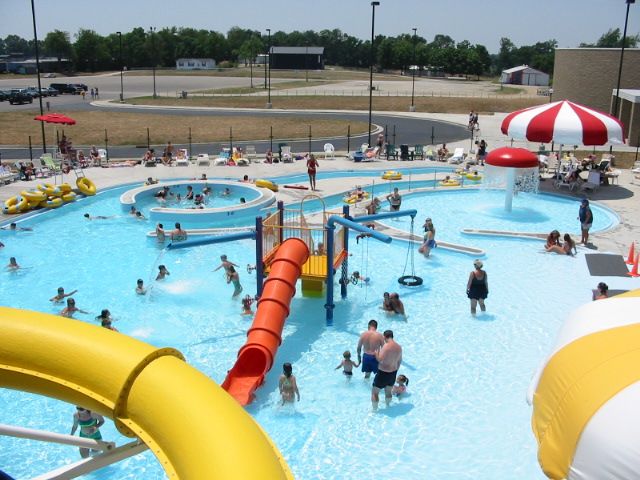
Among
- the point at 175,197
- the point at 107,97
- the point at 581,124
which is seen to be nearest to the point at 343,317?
the point at 175,197

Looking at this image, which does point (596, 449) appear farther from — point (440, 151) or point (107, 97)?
point (107, 97)

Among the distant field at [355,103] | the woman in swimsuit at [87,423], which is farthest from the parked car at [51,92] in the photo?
the woman in swimsuit at [87,423]

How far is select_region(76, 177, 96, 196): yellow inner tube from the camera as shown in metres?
24.6

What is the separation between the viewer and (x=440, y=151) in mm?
32938

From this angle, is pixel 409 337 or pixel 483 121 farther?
pixel 483 121

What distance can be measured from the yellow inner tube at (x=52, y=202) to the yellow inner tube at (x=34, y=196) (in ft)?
0.64

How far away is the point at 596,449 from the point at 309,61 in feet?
458

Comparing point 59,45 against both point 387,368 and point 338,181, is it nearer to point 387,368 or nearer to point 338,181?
point 338,181

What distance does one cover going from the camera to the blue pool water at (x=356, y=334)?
924cm

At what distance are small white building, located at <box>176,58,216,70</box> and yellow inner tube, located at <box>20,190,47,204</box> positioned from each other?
120 m

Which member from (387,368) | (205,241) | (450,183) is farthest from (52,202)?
(387,368)

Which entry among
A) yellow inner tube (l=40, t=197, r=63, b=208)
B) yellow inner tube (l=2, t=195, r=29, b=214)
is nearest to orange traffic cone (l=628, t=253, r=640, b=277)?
yellow inner tube (l=40, t=197, r=63, b=208)

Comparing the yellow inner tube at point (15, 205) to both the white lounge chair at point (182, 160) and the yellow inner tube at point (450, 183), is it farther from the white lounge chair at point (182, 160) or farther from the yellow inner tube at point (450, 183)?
the yellow inner tube at point (450, 183)

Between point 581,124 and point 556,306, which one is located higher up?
point 581,124
